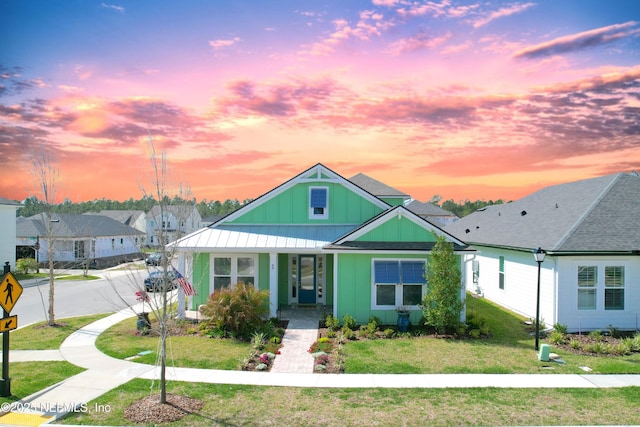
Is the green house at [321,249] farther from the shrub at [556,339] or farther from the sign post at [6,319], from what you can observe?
the sign post at [6,319]

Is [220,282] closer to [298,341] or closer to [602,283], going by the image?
[298,341]

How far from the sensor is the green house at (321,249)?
655 inches

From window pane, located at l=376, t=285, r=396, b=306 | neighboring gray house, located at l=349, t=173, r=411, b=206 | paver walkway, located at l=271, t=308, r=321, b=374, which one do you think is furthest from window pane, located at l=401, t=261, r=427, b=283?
neighboring gray house, located at l=349, t=173, r=411, b=206

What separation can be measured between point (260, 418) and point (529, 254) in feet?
44.4

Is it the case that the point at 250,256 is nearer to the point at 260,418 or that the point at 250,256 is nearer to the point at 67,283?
the point at 260,418

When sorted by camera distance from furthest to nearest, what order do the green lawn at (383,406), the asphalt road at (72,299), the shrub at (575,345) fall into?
the asphalt road at (72,299) → the shrub at (575,345) → the green lawn at (383,406)

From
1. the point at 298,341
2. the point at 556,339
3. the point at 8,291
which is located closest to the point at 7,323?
the point at 8,291

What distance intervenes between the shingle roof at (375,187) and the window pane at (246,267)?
9859 mm

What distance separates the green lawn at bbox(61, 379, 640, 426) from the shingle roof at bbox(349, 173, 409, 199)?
16.6 m

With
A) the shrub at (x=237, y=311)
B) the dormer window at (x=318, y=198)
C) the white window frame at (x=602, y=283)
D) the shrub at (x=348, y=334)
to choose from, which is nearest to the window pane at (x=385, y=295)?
the shrub at (x=348, y=334)

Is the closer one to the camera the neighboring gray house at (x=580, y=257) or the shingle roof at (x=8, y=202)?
the neighboring gray house at (x=580, y=257)

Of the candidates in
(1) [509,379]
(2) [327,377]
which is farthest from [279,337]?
(1) [509,379]

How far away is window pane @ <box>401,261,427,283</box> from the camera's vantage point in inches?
648

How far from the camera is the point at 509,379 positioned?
36.4 feet
